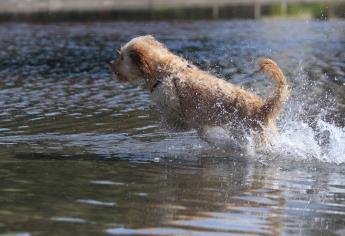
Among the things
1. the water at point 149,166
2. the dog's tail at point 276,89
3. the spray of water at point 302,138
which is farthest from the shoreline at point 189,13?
the dog's tail at point 276,89

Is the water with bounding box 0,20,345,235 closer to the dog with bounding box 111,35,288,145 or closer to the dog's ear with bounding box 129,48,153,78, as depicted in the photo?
the dog with bounding box 111,35,288,145

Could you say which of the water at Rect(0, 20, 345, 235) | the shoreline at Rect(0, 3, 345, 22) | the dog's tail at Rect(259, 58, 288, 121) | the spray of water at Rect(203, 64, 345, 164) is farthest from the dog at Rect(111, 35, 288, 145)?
the shoreline at Rect(0, 3, 345, 22)

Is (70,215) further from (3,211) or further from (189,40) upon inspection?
→ (189,40)

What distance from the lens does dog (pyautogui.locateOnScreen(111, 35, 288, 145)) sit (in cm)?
962

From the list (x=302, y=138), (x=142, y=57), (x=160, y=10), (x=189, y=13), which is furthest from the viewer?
(x=160, y=10)

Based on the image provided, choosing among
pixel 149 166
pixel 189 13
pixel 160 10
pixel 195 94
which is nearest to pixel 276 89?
pixel 195 94

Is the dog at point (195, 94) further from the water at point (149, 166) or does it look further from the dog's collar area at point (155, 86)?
the water at point (149, 166)

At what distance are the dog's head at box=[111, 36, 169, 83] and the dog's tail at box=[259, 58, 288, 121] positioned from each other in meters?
1.57

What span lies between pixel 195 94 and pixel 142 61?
931 millimetres

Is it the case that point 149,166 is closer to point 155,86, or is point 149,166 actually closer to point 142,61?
point 155,86

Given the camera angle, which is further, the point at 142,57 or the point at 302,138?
the point at 302,138

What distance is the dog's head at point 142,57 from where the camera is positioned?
10180 mm

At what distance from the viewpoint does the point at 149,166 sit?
9.55 meters

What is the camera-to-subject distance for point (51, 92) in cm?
1698
